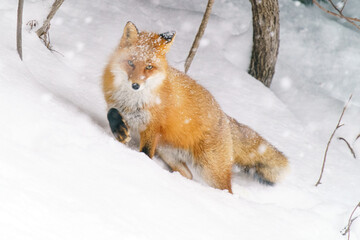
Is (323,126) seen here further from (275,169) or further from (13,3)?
(13,3)

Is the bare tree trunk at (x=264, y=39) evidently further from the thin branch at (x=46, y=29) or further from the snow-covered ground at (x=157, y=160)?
the thin branch at (x=46, y=29)

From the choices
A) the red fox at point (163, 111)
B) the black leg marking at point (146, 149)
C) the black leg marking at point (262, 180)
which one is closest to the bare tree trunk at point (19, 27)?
the red fox at point (163, 111)

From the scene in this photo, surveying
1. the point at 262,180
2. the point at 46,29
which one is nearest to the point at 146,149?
the point at 262,180

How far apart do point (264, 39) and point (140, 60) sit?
362cm

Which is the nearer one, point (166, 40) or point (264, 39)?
point (166, 40)

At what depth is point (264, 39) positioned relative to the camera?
6629mm

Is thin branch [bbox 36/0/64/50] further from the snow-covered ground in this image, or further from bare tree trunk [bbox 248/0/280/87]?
bare tree trunk [bbox 248/0/280/87]

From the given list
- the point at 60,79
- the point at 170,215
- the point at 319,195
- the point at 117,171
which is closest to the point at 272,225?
the point at 170,215

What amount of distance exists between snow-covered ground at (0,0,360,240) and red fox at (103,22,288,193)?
9.5 inches

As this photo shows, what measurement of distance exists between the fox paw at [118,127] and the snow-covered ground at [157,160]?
0.40 ft

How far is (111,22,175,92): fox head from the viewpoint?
3473 millimetres

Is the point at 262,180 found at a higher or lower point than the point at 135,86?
lower

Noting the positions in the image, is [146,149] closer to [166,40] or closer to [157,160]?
[157,160]

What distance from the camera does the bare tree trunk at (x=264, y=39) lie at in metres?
6.39
